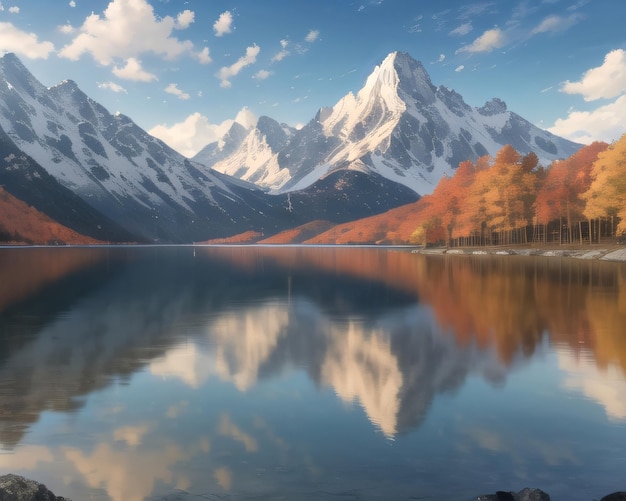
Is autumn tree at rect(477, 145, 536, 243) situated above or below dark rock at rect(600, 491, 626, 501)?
above

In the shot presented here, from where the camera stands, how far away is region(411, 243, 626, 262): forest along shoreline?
95369 mm

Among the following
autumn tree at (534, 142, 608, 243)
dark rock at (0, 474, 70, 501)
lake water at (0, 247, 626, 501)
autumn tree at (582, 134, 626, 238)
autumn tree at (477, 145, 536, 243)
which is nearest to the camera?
dark rock at (0, 474, 70, 501)

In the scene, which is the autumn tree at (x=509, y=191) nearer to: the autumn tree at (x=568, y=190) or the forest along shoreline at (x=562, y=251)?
the autumn tree at (x=568, y=190)

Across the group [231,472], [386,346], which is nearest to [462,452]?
[231,472]

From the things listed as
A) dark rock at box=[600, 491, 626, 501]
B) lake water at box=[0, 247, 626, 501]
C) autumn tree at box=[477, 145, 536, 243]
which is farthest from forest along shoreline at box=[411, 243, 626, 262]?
dark rock at box=[600, 491, 626, 501]

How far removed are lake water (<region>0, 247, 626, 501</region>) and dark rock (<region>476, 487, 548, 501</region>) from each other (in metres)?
0.49

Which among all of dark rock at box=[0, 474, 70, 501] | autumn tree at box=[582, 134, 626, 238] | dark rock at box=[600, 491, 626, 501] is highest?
autumn tree at box=[582, 134, 626, 238]

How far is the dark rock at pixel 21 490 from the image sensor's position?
9.86 meters

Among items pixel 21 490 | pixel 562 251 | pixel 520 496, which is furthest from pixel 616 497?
pixel 562 251

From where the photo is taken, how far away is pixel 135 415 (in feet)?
51.8

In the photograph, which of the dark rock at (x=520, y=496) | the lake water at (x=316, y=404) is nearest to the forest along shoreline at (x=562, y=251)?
the lake water at (x=316, y=404)

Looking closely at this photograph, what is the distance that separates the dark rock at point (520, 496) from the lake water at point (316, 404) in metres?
0.49

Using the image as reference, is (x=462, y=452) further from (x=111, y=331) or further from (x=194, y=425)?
(x=111, y=331)

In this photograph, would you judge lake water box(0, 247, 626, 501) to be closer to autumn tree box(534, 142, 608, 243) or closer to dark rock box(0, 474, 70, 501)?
dark rock box(0, 474, 70, 501)
